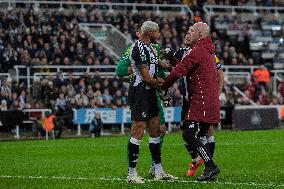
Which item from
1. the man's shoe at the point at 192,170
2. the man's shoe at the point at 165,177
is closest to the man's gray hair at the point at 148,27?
the man's shoe at the point at 165,177

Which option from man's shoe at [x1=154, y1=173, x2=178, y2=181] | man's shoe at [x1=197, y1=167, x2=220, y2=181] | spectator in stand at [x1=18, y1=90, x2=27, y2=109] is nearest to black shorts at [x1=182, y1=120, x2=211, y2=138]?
man's shoe at [x1=197, y1=167, x2=220, y2=181]

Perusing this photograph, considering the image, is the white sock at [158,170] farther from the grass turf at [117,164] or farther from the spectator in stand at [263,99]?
the spectator in stand at [263,99]

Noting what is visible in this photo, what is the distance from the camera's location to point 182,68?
41.3 ft

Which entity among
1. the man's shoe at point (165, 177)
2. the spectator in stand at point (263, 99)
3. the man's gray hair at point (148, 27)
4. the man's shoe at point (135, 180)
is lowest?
the man's shoe at point (165, 177)

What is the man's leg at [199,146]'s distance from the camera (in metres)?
12.5

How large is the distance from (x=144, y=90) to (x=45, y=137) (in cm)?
1929

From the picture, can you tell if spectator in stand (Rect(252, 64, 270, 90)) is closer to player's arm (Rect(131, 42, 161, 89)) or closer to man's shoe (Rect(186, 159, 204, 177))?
man's shoe (Rect(186, 159, 204, 177))

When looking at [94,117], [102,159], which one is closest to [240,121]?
[94,117]

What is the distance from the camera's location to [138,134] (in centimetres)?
1289

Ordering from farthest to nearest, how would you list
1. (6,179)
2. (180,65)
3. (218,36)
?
(218,36), (6,179), (180,65)

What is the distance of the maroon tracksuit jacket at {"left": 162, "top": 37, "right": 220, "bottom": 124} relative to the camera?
12.6 metres

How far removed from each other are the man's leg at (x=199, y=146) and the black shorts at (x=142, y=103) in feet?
2.06

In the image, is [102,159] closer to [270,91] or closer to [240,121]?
[240,121]

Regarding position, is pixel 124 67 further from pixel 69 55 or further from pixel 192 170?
pixel 69 55
